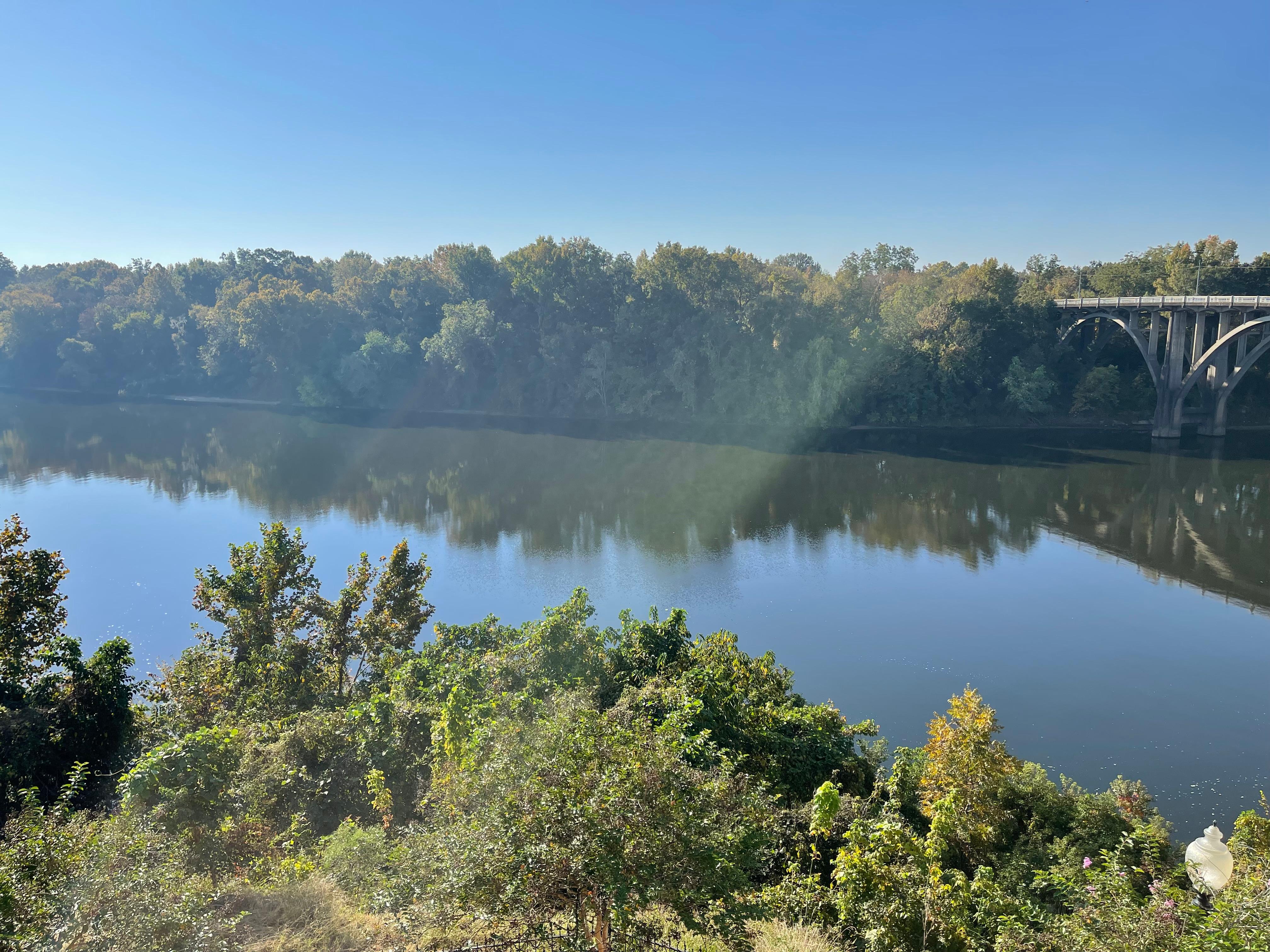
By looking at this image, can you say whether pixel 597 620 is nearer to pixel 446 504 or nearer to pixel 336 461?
pixel 446 504

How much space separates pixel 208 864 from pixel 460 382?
→ 63.6 metres

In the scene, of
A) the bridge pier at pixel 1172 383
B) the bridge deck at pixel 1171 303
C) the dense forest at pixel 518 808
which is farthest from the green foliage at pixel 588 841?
the bridge pier at pixel 1172 383

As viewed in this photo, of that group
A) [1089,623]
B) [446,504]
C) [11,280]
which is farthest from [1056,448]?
[11,280]

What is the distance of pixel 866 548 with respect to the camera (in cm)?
3142

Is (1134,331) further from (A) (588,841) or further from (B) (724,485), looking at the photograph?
(A) (588,841)

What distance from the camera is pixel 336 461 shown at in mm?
51000

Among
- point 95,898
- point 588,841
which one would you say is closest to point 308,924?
point 95,898

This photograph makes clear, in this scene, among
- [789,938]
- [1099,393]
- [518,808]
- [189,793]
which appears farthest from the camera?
[1099,393]

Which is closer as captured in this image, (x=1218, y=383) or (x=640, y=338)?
(x=1218, y=383)

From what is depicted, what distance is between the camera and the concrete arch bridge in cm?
4403

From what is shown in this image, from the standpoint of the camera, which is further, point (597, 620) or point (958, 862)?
point (597, 620)

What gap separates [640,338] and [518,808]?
59462mm

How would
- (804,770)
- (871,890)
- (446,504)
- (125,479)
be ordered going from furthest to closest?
(125,479) < (446,504) < (804,770) < (871,890)

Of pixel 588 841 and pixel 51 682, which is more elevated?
pixel 588 841
